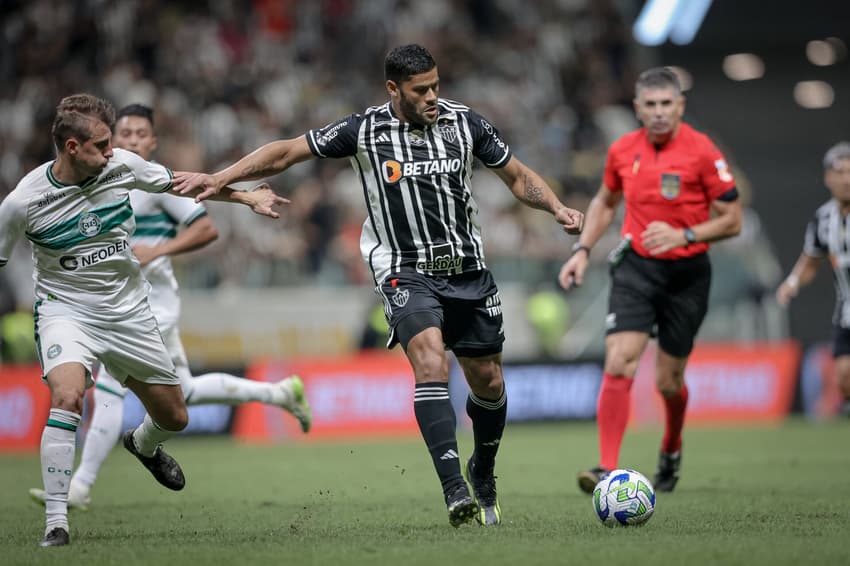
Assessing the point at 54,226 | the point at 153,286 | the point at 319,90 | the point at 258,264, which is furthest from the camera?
the point at 319,90

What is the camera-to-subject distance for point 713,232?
8641mm

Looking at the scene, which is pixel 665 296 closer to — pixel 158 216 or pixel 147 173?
pixel 158 216

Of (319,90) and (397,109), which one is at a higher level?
(319,90)

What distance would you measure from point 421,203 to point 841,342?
17.0 feet

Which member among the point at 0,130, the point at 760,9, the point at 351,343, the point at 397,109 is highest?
the point at 760,9

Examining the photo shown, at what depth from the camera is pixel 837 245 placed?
34.9 feet

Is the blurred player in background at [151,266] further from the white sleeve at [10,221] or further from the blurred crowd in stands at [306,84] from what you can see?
the blurred crowd in stands at [306,84]

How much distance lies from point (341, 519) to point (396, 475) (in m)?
3.33

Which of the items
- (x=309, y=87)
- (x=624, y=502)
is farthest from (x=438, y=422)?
(x=309, y=87)

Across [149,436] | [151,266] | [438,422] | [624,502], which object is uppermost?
[151,266]

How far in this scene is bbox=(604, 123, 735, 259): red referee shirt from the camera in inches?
349

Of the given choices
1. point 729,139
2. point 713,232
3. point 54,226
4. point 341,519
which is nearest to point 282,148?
point 54,226

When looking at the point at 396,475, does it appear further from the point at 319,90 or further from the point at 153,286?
the point at 319,90

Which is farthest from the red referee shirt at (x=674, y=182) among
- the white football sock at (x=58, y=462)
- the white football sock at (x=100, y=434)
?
the white football sock at (x=58, y=462)
